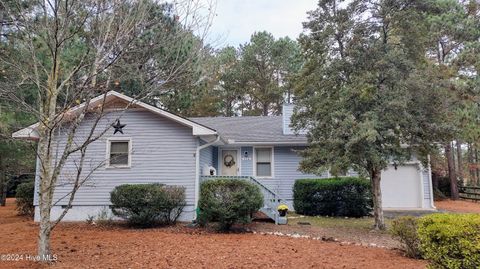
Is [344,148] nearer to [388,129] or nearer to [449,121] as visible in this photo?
[388,129]

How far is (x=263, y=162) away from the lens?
15305mm

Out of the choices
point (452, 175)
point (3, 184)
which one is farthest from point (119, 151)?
point (452, 175)

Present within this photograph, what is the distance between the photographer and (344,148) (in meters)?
9.41

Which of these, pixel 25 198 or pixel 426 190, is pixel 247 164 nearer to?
pixel 426 190

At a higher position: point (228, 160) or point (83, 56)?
point (83, 56)

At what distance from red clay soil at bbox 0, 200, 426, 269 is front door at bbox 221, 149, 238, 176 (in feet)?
18.7

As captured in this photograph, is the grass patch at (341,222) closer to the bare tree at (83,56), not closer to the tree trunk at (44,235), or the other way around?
the bare tree at (83,56)

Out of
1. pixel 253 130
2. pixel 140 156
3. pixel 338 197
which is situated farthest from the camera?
pixel 253 130

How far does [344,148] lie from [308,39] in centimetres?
338

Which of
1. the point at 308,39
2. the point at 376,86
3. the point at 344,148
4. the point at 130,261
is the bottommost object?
the point at 130,261

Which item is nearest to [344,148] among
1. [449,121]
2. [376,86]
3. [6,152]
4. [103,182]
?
[376,86]

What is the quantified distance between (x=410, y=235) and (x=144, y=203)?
22.6 ft

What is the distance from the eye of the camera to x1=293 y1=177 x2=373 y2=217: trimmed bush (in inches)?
535

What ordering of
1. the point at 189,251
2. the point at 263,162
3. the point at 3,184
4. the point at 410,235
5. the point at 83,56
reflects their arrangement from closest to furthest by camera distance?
1. the point at 83,56
2. the point at 410,235
3. the point at 189,251
4. the point at 263,162
5. the point at 3,184
